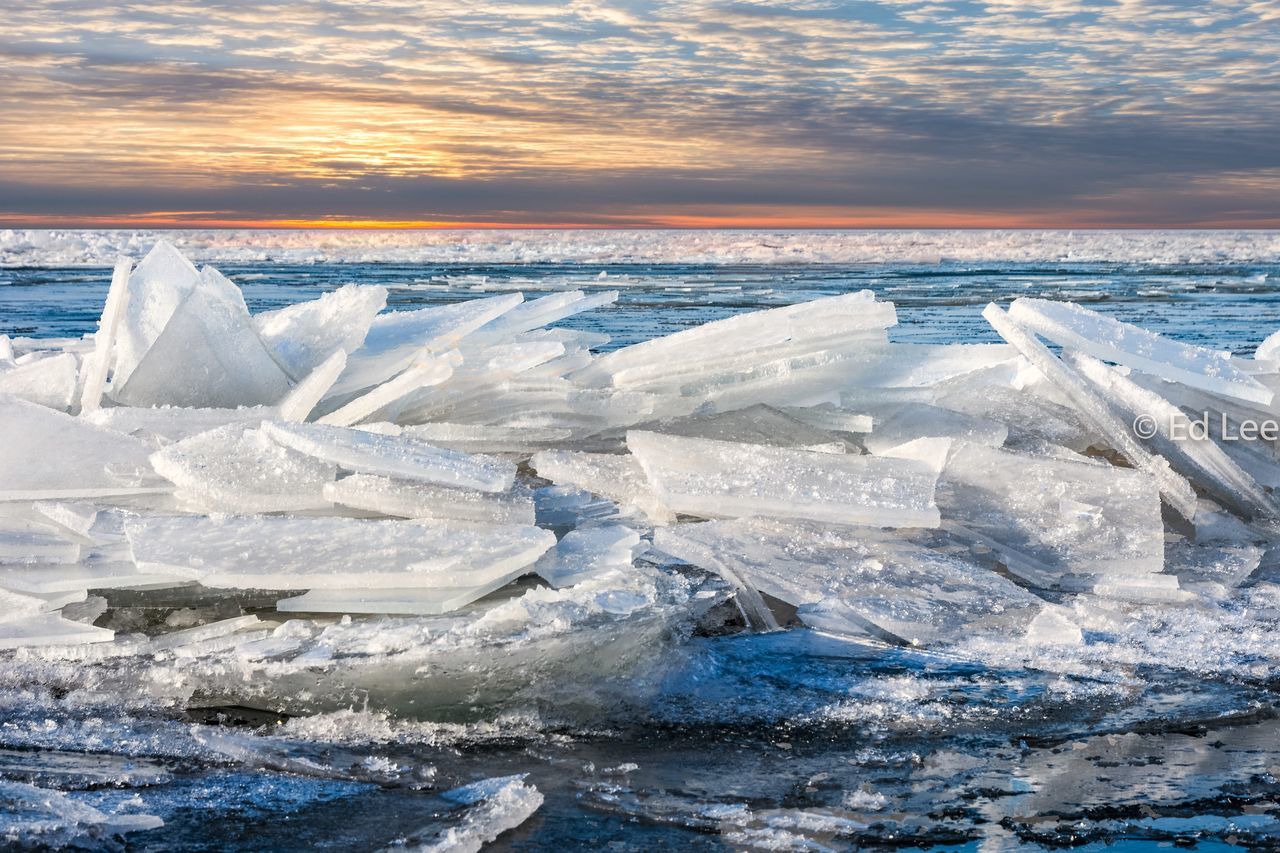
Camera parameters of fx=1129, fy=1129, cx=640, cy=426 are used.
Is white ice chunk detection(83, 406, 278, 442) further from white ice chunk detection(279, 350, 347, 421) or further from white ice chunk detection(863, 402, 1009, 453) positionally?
white ice chunk detection(863, 402, 1009, 453)

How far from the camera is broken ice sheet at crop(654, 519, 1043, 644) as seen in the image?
293cm

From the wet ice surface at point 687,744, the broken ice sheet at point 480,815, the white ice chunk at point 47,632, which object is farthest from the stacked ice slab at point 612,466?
the broken ice sheet at point 480,815

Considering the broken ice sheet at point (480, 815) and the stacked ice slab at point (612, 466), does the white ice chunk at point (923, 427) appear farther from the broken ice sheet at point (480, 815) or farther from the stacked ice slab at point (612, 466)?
the broken ice sheet at point (480, 815)

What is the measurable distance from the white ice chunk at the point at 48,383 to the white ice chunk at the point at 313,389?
3.00 ft

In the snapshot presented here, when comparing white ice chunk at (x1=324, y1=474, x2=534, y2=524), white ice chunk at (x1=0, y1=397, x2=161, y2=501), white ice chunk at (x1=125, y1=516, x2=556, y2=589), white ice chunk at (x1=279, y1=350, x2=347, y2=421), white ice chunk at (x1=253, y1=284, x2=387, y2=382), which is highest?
white ice chunk at (x1=253, y1=284, x2=387, y2=382)

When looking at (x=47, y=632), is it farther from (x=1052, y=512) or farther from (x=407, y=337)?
(x=1052, y=512)

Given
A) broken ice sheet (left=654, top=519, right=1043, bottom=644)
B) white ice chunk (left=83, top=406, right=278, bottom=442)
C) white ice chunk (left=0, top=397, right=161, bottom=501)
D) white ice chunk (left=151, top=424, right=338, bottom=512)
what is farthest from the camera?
white ice chunk (left=83, top=406, right=278, bottom=442)

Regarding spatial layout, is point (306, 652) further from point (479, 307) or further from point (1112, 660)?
point (479, 307)

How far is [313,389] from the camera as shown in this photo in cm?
373

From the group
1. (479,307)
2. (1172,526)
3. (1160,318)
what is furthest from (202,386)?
(1160,318)

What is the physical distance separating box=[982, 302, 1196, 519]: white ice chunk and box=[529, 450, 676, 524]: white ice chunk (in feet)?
4.90

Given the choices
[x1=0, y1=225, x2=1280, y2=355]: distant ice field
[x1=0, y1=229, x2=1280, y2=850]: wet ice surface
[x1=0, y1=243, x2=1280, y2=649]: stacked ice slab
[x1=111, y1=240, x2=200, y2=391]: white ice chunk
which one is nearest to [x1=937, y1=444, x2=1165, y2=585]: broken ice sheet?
[x1=0, y1=243, x2=1280, y2=649]: stacked ice slab

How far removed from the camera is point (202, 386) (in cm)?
407

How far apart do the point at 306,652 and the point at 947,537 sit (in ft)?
6.42
